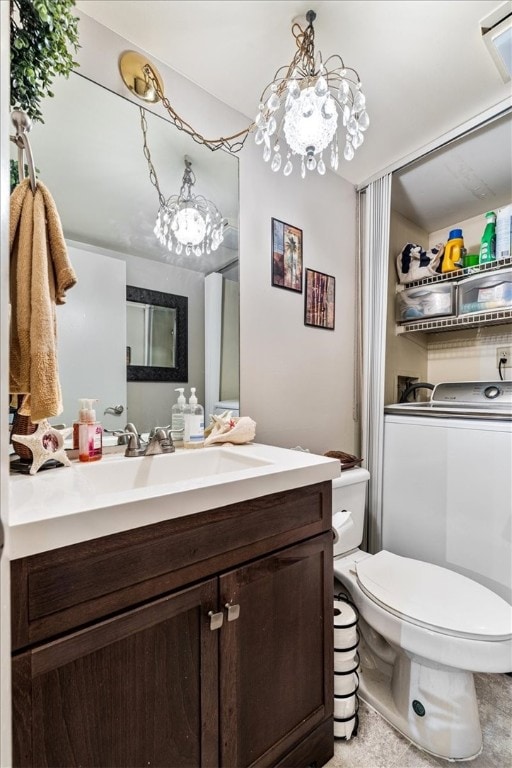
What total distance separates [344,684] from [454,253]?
2.04 metres

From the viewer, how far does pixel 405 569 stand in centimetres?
136

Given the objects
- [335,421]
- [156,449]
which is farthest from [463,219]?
[156,449]

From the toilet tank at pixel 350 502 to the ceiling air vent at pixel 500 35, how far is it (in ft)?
5.41

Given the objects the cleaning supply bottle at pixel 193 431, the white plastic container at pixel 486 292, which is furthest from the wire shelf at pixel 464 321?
the cleaning supply bottle at pixel 193 431

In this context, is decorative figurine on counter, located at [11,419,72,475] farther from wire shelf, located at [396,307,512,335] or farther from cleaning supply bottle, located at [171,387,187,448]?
wire shelf, located at [396,307,512,335]

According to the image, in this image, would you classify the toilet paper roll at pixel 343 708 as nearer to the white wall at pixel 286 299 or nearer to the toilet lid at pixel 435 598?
the toilet lid at pixel 435 598

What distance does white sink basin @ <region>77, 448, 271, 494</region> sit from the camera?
101cm

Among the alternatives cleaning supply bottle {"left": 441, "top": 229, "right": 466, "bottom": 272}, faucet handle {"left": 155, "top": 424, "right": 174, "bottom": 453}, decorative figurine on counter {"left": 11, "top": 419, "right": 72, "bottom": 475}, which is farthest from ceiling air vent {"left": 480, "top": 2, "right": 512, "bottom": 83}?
decorative figurine on counter {"left": 11, "top": 419, "right": 72, "bottom": 475}

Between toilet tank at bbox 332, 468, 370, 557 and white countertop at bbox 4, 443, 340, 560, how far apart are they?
0.46 meters

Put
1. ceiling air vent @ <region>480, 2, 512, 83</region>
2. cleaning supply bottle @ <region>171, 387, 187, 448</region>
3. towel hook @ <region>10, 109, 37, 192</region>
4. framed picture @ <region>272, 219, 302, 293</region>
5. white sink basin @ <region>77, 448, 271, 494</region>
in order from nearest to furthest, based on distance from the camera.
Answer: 1. towel hook @ <region>10, 109, 37, 192</region>
2. white sink basin @ <region>77, 448, 271, 494</region>
3. ceiling air vent @ <region>480, 2, 512, 83</region>
4. cleaning supply bottle @ <region>171, 387, 187, 448</region>
5. framed picture @ <region>272, 219, 302, 293</region>

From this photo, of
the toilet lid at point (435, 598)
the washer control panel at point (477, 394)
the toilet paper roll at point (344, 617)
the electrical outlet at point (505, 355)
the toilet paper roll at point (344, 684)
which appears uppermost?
the electrical outlet at point (505, 355)

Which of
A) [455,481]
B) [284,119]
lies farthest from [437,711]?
[284,119]

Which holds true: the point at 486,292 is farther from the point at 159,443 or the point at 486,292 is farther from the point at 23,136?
the point at 23,136

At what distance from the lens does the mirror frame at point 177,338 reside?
4.17 ft
